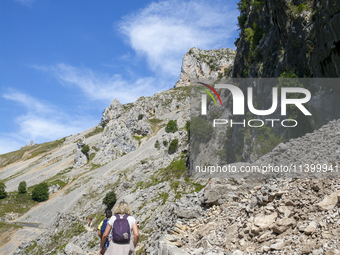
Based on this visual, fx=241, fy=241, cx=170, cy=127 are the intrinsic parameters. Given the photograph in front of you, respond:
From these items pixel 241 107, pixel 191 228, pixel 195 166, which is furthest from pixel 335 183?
pixel 195 166

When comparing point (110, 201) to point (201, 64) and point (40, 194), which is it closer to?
point (40, 194)

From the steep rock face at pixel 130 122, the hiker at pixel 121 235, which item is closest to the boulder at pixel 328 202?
the hiker at pixel 121 235

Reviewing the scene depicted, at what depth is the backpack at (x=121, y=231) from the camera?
5.84m

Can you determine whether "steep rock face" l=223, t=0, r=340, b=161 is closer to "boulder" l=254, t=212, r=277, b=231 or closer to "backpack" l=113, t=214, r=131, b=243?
"boulder" l=254, t=212, r=277, b=231

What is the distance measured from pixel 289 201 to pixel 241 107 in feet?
74.6

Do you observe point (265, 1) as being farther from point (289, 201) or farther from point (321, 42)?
point (289, 201)

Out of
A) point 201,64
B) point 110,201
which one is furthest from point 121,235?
point 201,64

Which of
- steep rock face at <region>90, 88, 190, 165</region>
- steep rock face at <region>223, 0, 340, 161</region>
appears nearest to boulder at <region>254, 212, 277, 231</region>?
steep rock face at <region>223, 0, 340, 161</region>

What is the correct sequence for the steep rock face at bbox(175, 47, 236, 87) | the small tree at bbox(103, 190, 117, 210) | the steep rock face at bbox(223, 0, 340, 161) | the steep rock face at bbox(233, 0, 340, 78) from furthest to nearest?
the steep rock face at bbox(175, 47, 236, 87)
the small tree at bbox(103, 190, 117, 210)
the steep rock face at bbox(233, 0, 340, 78)
the steep rock face at bbox(223, 0, 340, 161)

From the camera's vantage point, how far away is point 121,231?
588 cm

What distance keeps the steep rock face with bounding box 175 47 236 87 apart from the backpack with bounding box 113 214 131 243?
172624 mm

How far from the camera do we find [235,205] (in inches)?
444

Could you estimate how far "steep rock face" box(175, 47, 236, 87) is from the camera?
175m

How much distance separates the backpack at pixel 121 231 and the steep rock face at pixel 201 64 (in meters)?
173
